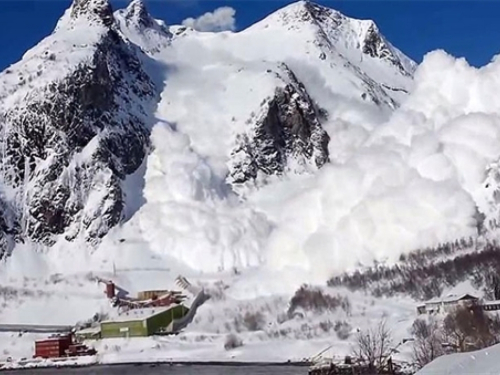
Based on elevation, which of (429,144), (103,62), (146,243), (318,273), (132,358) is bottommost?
(132,358)

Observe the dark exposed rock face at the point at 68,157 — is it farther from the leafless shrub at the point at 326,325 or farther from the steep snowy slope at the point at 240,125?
the leafless shrub at the point at 326,325

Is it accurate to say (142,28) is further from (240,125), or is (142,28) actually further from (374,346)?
(374,346)

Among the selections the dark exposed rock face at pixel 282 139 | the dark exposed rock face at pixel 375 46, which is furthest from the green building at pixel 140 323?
the dark exposed rock face at pixel 375 46

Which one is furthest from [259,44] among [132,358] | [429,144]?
[132,358]

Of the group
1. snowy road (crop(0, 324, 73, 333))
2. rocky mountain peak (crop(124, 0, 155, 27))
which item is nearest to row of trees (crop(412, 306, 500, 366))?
snowy road (crop(0, 324, 73, 333))

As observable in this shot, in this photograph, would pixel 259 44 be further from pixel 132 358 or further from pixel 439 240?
pixel 132 358
